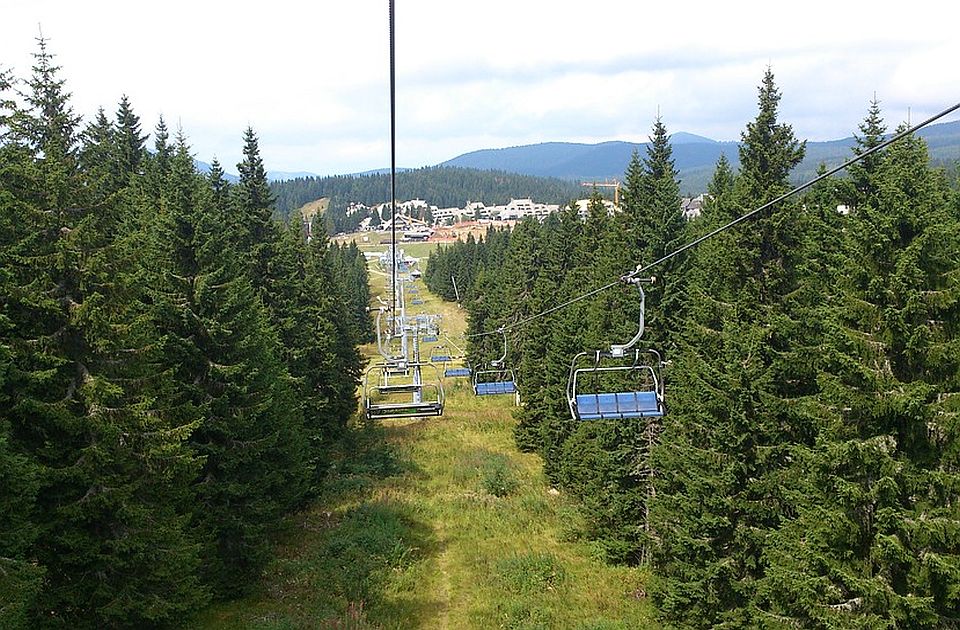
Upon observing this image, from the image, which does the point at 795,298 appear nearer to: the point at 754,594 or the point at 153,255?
the point at 754,594

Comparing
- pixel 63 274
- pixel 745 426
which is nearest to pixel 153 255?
pixel 63 274

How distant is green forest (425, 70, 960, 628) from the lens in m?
10.8

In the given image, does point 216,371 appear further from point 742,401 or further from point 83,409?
point 742,401

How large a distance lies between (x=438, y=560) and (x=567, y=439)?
771cm

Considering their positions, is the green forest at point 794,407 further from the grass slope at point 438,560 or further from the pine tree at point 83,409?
the pine tree at point 83,409

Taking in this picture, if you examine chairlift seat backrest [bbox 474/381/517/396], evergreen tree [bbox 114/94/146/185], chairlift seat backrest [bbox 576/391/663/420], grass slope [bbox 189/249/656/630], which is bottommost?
grass slope [bbox 189/249/656/630]

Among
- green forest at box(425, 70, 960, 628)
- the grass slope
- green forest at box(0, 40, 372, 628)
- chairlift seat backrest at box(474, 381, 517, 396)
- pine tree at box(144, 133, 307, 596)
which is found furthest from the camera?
chairlift seat backrest at box(474, 381, 517, 396)

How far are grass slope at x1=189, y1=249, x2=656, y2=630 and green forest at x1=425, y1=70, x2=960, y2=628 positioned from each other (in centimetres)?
197

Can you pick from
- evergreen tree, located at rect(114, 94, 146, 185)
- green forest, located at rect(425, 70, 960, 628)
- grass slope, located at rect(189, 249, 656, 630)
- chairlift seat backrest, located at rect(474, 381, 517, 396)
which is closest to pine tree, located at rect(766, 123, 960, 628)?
green forest, located at rect(425, 70, 960, 628)

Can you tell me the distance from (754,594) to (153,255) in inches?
674

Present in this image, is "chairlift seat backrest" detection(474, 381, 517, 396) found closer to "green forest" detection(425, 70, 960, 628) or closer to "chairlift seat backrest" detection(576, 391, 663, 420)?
"green forest" detection(425, 70, 960, 628)

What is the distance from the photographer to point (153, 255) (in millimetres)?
17000

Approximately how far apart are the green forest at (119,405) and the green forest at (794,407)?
11135 millimetres

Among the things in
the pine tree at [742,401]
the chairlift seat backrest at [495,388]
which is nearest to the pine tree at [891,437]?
the pine tree at [742,401]
